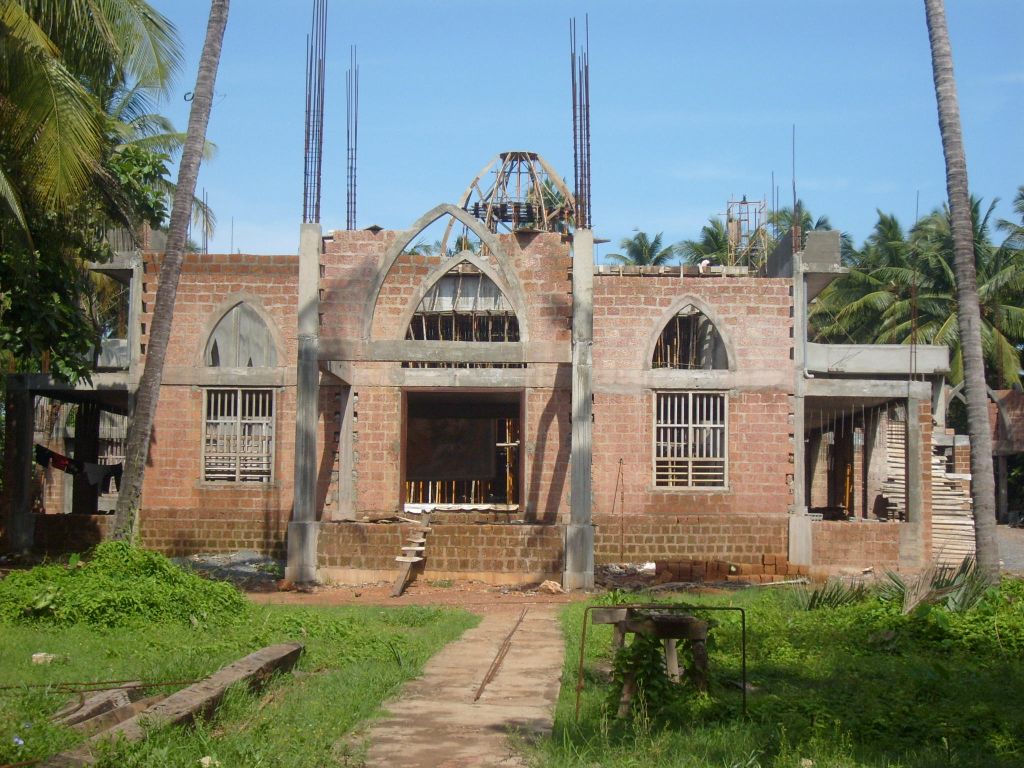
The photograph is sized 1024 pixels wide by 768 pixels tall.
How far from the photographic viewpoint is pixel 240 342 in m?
24.0

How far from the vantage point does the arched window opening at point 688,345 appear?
22.7 meters

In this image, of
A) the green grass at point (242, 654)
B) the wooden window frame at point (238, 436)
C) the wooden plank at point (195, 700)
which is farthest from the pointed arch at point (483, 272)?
the wooden plank at point (195, 700)

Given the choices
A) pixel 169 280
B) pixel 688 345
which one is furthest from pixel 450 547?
pixel 688 345

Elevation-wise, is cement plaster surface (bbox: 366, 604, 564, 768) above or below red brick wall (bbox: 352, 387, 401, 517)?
below

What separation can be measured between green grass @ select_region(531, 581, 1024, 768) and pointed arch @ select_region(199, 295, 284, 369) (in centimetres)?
1127

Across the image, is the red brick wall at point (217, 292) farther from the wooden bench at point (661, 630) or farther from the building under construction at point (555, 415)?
the wooden bench at point (661, 630)

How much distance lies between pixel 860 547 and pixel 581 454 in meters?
5.83

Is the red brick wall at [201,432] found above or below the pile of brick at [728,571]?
above

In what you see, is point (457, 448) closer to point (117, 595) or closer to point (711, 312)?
point (711, 312)

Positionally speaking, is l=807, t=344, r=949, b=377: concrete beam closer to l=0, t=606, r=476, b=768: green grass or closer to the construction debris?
the construction debris

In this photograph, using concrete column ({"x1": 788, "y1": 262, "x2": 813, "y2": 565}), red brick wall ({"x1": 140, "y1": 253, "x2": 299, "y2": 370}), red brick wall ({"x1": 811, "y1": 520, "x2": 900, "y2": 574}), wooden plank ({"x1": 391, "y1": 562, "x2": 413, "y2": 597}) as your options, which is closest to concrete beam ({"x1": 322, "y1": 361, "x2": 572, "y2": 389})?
red brick wall ({"x1": 140, "y1": 253, "x2": 299, "y2": 370})

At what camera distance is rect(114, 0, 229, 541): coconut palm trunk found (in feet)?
49.1

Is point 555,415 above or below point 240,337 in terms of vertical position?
below

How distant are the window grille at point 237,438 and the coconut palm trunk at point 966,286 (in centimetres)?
1272
